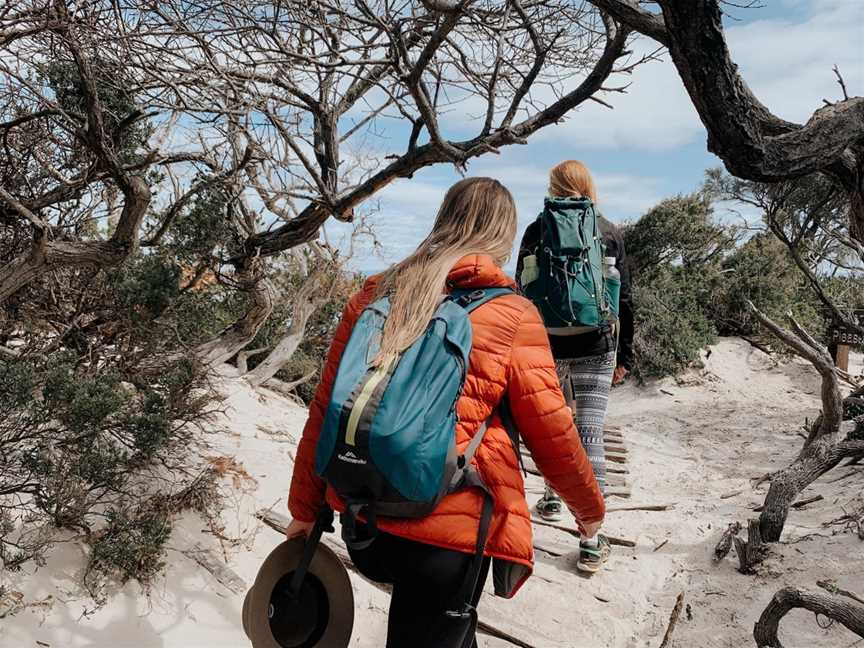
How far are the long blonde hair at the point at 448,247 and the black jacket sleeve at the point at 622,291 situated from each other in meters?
1.97

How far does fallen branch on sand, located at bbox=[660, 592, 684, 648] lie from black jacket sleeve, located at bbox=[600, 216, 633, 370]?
139 centimetres

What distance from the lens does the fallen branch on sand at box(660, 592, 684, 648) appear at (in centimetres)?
357

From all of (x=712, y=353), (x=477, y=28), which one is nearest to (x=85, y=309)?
(x=477, y=28)

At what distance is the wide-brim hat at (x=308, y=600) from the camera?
7.28ft

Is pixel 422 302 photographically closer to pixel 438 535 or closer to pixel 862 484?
pixel 438 535

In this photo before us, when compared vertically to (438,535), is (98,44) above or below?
above

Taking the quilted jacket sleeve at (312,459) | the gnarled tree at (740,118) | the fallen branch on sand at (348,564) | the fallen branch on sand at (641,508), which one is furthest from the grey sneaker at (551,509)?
the quilted jacket sleeve at (312,459)

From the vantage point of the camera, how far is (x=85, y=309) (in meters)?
4.98

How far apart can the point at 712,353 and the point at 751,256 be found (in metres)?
2.99

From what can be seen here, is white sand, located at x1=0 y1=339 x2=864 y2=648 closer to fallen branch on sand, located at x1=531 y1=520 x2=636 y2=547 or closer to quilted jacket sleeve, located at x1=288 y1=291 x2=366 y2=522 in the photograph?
fallen branch on sand, located at x1=531 y1=520 x2=636 y2=547

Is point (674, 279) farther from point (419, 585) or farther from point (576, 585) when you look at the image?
point (419, 585)

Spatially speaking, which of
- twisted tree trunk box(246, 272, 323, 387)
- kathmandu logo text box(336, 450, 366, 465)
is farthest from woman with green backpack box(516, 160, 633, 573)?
twisted tree trunk box(246, 272, 323, 387)

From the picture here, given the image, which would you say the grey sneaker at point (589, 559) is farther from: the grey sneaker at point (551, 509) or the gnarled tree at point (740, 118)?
the gnarled tree at point (740, 118)

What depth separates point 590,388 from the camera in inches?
162
